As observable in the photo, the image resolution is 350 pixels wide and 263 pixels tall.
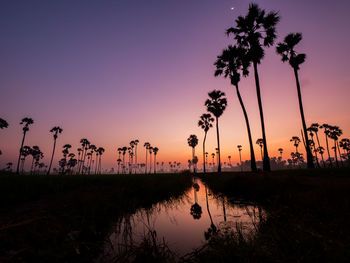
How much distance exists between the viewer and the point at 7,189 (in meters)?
8.52

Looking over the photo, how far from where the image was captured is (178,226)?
5.74m

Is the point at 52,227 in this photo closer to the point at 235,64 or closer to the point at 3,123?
the point at 235,64

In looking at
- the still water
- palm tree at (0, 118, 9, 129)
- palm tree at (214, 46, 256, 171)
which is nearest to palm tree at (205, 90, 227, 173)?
palm tree at (214, 46, 256, 171)

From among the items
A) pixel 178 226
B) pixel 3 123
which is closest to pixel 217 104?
pixel 178 226

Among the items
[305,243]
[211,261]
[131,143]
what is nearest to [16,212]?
[211,261]

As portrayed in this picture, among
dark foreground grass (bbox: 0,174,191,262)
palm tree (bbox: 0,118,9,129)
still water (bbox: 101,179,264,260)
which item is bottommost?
still water (bbox: 101,179,264,260)

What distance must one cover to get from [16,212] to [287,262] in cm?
900

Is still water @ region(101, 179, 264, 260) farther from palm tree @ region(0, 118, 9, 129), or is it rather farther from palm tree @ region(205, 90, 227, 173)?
palm tree @ region(0, 118, 9, 129)

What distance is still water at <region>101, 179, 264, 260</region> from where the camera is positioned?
4132mm

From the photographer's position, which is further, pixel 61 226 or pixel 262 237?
pixel 61 226

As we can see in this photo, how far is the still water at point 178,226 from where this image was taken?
13.6 ft

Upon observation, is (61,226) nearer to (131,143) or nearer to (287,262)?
(287,262)

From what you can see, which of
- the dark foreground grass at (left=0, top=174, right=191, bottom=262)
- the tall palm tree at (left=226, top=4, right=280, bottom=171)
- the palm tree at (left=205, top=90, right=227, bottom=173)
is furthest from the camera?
the palm tree at (left=205, top=90, right=227, bottom=173)

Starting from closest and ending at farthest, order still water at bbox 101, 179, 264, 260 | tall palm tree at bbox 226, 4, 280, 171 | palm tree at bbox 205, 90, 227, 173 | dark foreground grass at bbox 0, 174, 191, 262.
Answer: dark foreground grass at bbox 0, 174, 191, 262
still water at bbox 101, 179, 264, 260
tall palm tree at bbox 226, 4, 280, 171
palm tree at bbox 205, 90, 227, 173
